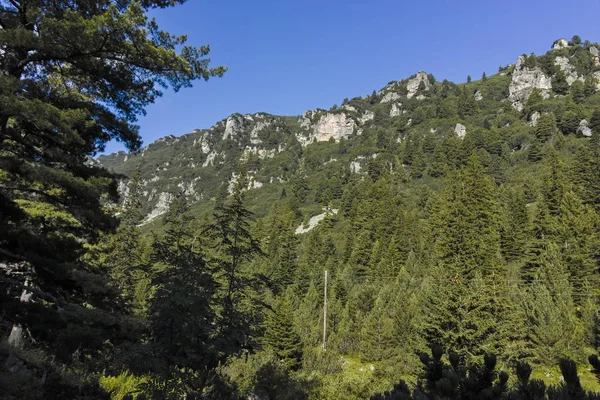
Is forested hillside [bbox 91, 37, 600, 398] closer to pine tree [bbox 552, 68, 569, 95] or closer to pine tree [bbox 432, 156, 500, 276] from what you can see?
pine tree [bbox 432, 156, 500, 276]

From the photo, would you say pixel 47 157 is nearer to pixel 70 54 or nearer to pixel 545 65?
pixel 70 54

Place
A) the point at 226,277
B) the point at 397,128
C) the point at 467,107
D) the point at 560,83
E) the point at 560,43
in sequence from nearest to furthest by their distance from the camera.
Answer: the point at 226,277 → the point at 560,83 → the point at 467,107 → the point at 397,128 → the point at 560,43

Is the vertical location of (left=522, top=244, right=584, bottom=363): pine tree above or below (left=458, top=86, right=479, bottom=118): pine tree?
below

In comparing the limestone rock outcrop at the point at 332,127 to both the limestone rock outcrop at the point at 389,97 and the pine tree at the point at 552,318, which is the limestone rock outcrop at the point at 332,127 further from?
the pine tree at the point at 552,318

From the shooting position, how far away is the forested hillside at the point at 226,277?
6.75m

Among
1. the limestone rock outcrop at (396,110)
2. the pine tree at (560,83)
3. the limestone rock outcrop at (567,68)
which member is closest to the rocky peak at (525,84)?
the pine tree at (560,83)

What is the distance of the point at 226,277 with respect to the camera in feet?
33.0

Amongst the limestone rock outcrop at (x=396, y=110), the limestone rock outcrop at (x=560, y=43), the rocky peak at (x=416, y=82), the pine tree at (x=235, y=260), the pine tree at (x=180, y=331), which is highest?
the limestone rock outcrop at (x=560, y=43)

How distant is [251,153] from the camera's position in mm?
176375

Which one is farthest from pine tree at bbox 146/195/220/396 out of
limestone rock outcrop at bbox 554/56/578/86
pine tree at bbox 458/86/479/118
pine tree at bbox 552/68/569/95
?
limestone rock outcrop at bbox 554/56/578/86

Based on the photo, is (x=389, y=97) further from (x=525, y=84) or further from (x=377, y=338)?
(x=377, y=338)

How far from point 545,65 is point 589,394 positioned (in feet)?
495

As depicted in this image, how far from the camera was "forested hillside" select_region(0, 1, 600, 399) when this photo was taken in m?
6.75

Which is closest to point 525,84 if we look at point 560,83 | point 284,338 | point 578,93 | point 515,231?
point 560,83
